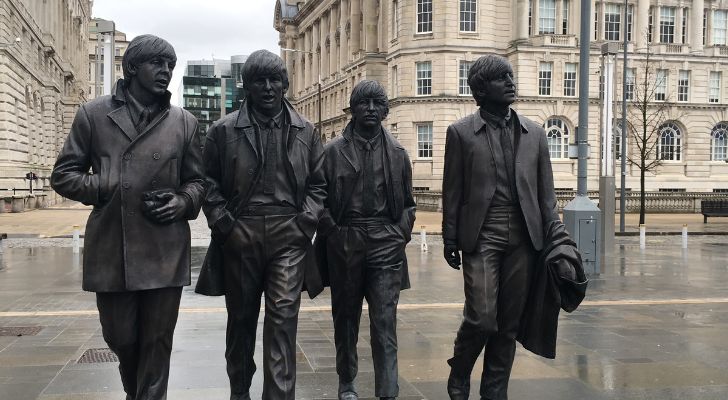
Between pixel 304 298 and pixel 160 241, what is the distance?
24.8 feet

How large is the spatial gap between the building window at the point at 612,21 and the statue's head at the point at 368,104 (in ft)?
176

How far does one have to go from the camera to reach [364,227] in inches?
227

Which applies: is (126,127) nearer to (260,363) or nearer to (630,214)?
(260,363)

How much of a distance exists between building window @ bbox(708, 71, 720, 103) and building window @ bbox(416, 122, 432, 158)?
20.6 meters

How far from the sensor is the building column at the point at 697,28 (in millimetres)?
57438

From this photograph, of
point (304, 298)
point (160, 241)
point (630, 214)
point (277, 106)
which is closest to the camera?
point (160, 241)

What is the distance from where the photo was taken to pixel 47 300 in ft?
37.3

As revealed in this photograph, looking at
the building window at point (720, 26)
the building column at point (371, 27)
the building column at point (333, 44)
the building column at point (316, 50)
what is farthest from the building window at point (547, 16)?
the building column at point (316, 50)

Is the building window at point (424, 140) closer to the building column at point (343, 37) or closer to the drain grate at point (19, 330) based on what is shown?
the building column at point (343, 37)

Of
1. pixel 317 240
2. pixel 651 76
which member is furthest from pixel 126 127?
pixel 651 76

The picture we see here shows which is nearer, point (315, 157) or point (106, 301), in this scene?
point (106, 301)

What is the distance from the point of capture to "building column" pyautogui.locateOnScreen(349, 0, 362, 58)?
69938 millimetres

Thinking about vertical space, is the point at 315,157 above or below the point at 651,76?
below

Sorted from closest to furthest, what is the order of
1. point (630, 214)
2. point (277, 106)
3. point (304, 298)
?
point (277, 106) → point (304, 298) → point (630, 214)
